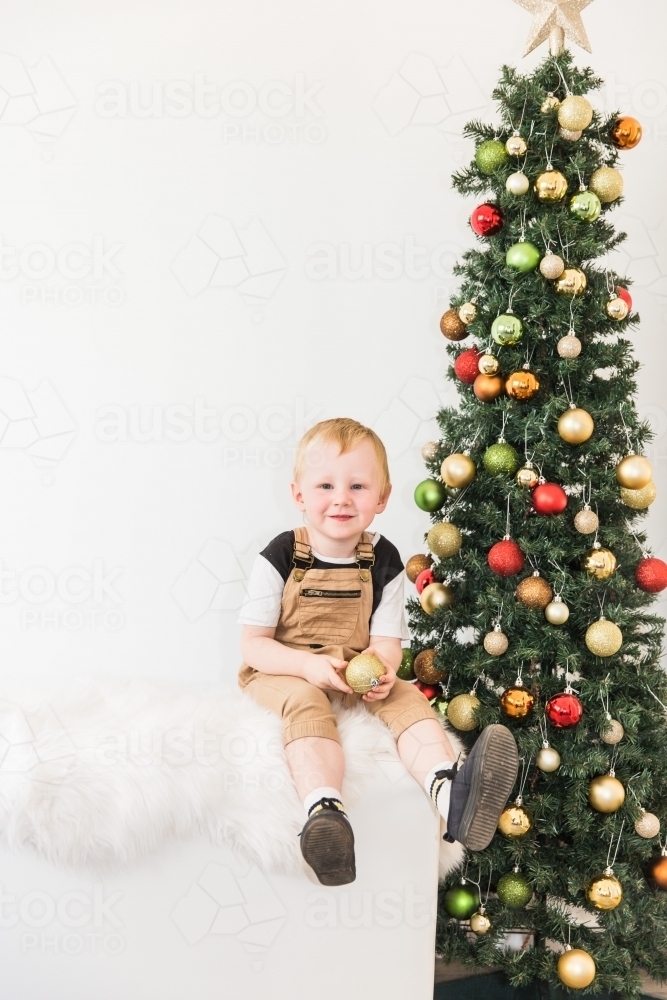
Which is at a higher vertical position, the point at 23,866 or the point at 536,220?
the point at 536,220

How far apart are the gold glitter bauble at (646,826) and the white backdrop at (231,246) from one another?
1.11 meters

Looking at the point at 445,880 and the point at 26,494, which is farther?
the point at 26,494

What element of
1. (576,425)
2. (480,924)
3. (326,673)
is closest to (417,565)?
(326,673)

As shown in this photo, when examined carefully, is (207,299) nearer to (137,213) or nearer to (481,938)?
(137,213)

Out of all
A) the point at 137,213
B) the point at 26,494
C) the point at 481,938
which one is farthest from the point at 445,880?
the point at 137,213

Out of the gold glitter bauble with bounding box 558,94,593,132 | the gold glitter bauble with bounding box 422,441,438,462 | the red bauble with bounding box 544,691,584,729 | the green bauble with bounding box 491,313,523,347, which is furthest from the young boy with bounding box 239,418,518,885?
the gold glitter bauble with bounding box 558,94,593,132

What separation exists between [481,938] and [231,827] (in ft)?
1.95

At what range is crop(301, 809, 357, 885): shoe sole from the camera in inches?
56.4

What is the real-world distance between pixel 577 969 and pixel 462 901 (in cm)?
23

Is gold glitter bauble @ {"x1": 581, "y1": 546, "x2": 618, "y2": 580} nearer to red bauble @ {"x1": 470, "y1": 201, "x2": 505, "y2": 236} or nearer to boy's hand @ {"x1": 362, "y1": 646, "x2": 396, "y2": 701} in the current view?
boy's hand @ {"x1": 362, "y1": 646, "x2": 396, "y2": 701}

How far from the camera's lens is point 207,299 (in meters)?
2.72

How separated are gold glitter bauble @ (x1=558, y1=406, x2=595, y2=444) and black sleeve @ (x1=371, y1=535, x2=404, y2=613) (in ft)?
1.54

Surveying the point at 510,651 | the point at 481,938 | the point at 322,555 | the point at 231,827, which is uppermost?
the point at 322,555

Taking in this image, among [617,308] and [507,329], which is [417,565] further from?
[617,308]
